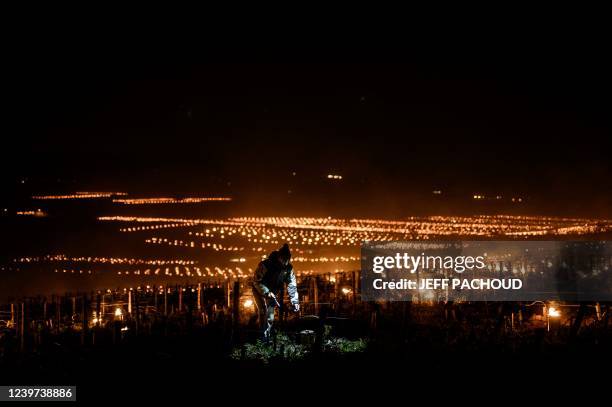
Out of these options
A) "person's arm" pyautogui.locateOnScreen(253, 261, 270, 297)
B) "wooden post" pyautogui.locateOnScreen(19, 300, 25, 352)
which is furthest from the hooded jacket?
"wooden post" pyautogui.locateOnScreen(19, 300, 25, 352)

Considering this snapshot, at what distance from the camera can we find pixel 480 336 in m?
12.2

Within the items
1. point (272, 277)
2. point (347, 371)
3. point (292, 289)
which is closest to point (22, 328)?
point (272, 277)

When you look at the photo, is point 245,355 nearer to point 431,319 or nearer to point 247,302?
point 431,319

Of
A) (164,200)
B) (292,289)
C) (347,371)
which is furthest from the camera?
(164,200)

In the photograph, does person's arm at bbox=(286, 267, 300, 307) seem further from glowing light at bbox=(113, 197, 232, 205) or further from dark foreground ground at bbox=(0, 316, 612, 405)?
glowing light at bbox=(113, 197, 232, 205)

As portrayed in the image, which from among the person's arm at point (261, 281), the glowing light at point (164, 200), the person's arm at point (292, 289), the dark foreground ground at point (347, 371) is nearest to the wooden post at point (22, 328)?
the dark foreground ground at point (347, 371)

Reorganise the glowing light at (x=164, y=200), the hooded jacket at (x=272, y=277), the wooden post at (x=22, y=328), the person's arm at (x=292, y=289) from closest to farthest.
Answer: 1. the person's arm at (x=292, y=289)
2. the hooded jacket at (x=272, y=277)
3. the wooden post at (x=22, y=328)
4. the glowing light at (x=164, y=200)

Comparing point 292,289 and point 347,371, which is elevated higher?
point 292,289

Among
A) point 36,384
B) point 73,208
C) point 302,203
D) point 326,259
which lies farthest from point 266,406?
point 302,203

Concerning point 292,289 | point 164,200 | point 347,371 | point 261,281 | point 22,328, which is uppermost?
point 164,200

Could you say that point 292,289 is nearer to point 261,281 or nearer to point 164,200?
point 261,281

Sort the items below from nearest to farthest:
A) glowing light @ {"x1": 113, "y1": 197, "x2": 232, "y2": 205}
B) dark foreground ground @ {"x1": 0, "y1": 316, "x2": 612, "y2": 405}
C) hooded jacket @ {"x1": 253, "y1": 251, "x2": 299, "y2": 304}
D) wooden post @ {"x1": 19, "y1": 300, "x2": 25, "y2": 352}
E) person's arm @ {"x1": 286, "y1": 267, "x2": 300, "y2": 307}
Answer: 1. dark foreground ground @ {"x1": 0, "y1": 316, "x2": 612, "y2": 405}
2. person's arm @ {"x1": 286, "y1": 267, "x2": 300, "y2": 307}
3. hooded jacket @ {"x1": 253, "y1": 251, "x2": 299, "y2": 304}
4. wooden post @ {"x1": 19, "y1": 300, "x2": 25, "y2": 352}
5. glowing light @ {"x1": 113, "y1": 197, "x2": 232, "y2": 205}

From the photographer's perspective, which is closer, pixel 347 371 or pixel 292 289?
pixel 347 371

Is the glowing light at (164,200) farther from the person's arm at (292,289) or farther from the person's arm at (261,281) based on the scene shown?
the person's arm at (292,289)
